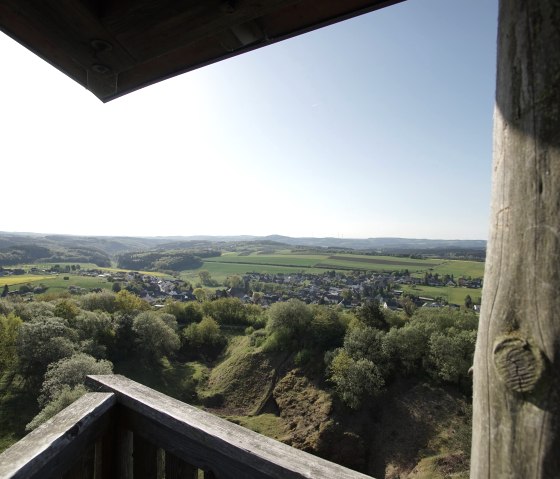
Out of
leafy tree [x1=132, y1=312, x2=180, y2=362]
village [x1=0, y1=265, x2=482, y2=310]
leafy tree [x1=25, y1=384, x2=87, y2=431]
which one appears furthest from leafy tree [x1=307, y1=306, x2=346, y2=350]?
village [x1=0, y1=265, x2=482, y2=310]

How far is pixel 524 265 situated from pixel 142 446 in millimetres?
2180

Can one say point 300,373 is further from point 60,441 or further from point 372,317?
point 60,441

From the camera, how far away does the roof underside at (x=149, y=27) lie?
129 centimetres

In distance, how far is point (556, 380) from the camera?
79cm

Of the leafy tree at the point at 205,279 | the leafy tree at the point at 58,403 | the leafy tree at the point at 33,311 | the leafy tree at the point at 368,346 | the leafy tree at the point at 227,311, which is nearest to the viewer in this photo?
the leafy tree at the point at 58,403

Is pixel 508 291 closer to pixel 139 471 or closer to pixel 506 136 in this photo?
pixel 506 136

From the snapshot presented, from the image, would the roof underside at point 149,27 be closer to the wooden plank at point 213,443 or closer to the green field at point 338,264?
the wooden plank at point 213,443

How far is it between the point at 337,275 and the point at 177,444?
3819 inches

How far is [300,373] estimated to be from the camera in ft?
93.6

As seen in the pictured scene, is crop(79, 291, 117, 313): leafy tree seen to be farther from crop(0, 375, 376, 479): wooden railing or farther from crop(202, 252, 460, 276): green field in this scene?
crop(202, 252, 460, 276): green field

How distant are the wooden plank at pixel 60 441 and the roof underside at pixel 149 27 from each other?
1.81 metres

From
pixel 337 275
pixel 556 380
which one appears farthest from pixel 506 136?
pixel 337 275

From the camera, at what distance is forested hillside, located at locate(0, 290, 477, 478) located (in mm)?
20609

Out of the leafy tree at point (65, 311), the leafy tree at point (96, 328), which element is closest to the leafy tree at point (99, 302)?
the leafy tree at point (65, 311)
